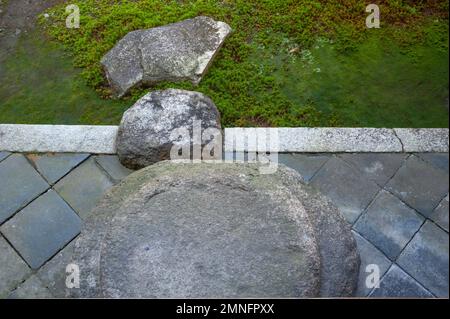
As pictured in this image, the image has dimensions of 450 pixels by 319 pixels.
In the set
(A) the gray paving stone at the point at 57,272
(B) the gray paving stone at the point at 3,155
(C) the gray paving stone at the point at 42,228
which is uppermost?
(B) the gray paving stone at the point at 3,155

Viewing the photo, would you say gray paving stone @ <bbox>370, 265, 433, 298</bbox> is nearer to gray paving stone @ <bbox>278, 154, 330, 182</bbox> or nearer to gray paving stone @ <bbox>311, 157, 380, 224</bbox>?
gray paving stone @ <bbox>311, 157, 380, 224</bbox>

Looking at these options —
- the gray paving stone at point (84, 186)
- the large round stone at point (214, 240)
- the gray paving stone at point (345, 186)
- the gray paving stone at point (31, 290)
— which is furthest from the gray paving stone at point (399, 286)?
the gray paving stone at point (31, 290)

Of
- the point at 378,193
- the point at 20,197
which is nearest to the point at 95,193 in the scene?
the point at 20,197

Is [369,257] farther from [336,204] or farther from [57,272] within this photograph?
[57,272]

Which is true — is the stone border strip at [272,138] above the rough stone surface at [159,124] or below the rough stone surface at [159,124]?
below

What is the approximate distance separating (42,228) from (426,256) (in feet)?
10.4

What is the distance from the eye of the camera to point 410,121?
447 centimetres

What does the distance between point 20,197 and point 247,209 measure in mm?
2199

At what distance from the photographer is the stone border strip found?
4.29m

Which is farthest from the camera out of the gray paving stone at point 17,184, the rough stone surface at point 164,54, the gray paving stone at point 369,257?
the rough stone surface at point 164,54

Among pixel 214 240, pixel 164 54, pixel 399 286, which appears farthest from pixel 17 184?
pixel 399 286

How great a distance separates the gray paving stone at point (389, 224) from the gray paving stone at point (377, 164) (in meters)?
0.21

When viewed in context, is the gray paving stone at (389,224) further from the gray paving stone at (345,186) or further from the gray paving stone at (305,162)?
the gray paving stone at (305,162)

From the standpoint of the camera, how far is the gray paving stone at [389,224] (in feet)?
12.5
